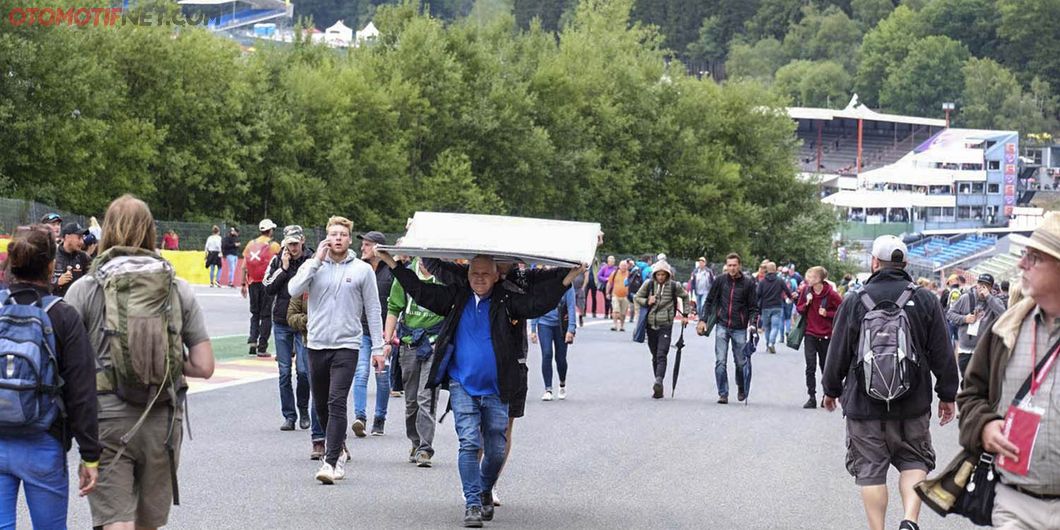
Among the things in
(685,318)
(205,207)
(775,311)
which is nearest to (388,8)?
(205,207)

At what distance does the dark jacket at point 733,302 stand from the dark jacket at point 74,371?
1292cm

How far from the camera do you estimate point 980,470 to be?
5859 mm

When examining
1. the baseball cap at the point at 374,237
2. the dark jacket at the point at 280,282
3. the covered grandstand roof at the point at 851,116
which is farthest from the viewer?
the covered grandstand roof at the point at 851,116

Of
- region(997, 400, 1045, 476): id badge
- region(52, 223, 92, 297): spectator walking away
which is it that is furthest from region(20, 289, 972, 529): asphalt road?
region(997, 400, 1045, 476): id badge

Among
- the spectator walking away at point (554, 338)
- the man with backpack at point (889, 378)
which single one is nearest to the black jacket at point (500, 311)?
the man with backpack at point (889, 378)

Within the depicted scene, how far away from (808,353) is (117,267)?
13.4m

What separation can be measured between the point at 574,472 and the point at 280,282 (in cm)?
272

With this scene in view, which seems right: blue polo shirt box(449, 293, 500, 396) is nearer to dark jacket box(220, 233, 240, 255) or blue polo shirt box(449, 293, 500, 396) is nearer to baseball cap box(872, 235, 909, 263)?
baseball cap box(872, 235, 909, 263)

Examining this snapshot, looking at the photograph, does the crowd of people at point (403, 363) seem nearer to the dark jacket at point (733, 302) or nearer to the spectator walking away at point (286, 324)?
the spectator walking away at point (286, 324)

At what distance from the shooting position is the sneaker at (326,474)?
11164 millimetres

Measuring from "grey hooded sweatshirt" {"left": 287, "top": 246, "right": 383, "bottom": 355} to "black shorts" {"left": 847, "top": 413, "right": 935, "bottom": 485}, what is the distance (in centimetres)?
368

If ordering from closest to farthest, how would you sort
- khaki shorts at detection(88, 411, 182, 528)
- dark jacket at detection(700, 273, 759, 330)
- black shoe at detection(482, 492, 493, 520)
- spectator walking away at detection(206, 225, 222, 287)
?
khaki shorts at detection(88, 411, 182, 528), black shoe at detection(482, 492, 493, 520), dark jacket at detection(700, 273, 759, 330), spectator walking away at detection(206, 225, 222, 287)

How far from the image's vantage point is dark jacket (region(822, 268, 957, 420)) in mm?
8977

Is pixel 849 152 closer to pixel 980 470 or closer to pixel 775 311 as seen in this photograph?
pixel 775 311
